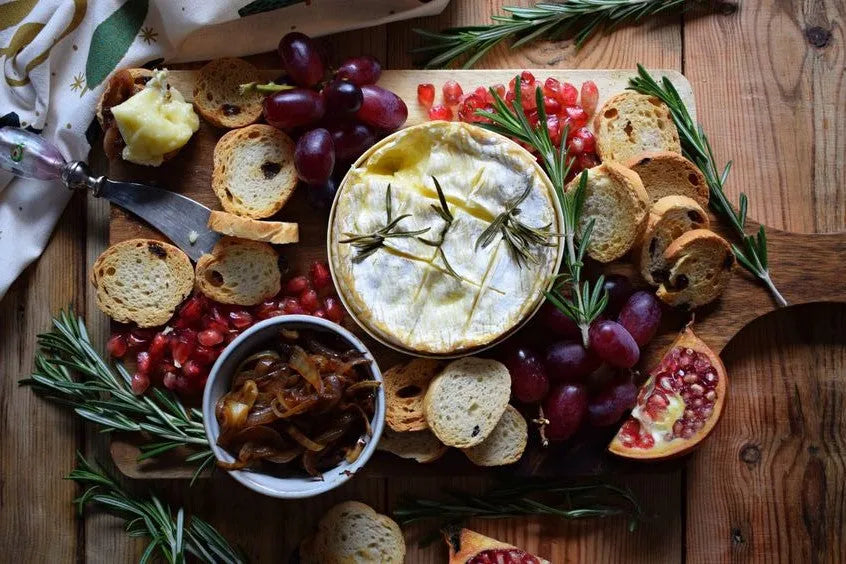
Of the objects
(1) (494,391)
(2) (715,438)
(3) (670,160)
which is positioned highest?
(3) (670,160)

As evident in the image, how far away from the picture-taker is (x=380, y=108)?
6.96 ft

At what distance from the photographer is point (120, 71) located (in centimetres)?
217

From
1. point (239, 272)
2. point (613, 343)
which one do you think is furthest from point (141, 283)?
point (613, 343)

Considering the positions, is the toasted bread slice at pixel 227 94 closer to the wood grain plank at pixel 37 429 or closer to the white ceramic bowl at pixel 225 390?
the wood grain plank at pixel 37 429

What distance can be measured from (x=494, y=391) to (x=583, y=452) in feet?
1.16

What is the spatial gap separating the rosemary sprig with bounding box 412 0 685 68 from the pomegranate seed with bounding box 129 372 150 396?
1.27 metres

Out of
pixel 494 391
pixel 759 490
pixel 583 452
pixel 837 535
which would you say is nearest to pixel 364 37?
pixel 494 391

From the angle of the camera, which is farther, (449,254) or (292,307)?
(292,307)

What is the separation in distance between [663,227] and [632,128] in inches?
12.2

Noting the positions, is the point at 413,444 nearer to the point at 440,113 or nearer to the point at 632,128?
the point at 440,113

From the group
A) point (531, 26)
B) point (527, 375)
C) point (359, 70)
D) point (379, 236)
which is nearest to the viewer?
point (379, 236)

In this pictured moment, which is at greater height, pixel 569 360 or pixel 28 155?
pixel 28 155

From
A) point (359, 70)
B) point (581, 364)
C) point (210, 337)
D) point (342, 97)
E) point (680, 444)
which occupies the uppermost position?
point (359, 70)

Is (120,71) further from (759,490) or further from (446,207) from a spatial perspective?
(759,490)
